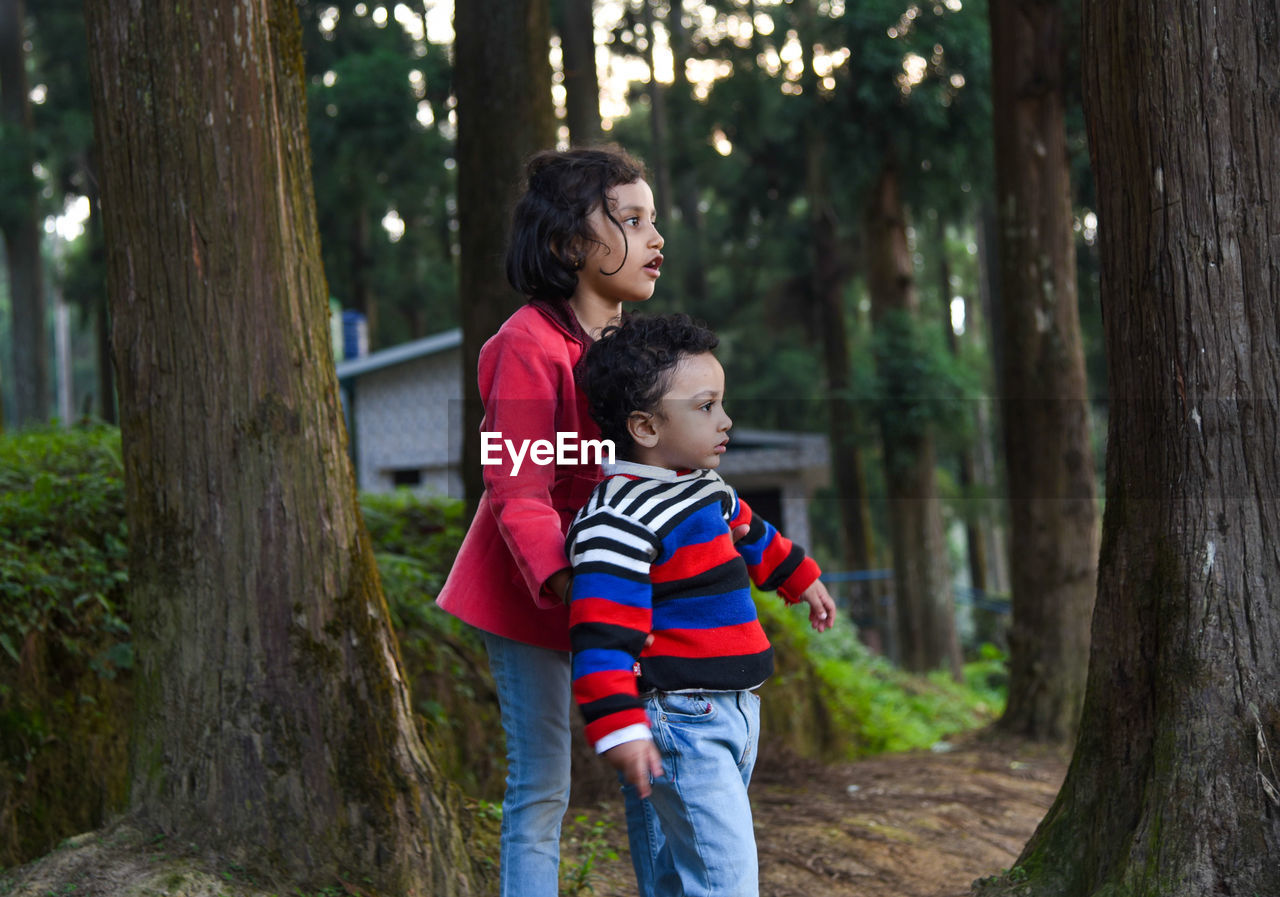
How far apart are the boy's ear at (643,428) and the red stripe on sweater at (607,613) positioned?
414 millimetres

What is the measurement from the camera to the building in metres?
18.0

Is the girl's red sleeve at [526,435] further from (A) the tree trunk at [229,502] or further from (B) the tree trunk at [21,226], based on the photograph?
(B) the tree trunk at [21,226]

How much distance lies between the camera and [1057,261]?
8.07 m

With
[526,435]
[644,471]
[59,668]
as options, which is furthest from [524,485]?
[59,668]

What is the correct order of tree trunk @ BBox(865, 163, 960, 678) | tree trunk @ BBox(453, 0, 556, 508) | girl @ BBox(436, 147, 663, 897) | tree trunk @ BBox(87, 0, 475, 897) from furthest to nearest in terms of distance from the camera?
tree trunk @ BBox(865, 163, 960, 678) < tree trunk @ BBox(453, 0, 556, 508) < tree trunk @ BBox(87, 0, 475, 897) < girl @ BBox(436, 147, 663, 897)

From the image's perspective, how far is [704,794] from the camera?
7.86 ft

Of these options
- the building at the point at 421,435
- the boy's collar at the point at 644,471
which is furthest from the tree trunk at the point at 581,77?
the building at the point at 421,435

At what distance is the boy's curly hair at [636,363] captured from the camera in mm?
2527

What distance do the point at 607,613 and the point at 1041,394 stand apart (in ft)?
21.1

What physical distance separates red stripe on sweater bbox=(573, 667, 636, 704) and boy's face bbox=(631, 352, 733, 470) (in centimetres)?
53

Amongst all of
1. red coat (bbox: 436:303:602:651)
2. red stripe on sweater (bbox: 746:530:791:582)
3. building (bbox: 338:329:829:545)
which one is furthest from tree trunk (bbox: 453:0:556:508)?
building (bbox: 338:329:829:545)

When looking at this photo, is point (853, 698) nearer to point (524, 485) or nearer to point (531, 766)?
point (531, 766)

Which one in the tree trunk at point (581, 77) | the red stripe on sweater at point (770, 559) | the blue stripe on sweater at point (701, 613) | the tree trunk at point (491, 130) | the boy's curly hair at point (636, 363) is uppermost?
the tree trunk at point (581, 77)

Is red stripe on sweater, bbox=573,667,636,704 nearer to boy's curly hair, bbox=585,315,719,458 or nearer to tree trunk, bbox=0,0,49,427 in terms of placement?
boy's curly hair, bbox=585,315,719,458
